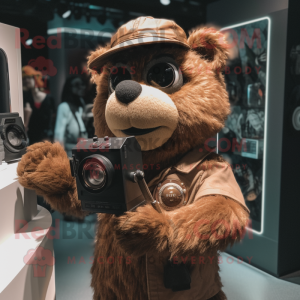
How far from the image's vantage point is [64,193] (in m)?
1.15

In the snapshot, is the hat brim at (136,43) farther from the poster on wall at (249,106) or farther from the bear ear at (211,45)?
the poster on wall at (249,106)

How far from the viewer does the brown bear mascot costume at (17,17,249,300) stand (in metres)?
0.96

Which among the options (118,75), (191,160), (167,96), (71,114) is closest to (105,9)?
(71,114)

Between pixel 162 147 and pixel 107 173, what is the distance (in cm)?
31

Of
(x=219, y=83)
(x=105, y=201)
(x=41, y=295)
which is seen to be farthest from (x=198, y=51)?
(x=41, y=295)

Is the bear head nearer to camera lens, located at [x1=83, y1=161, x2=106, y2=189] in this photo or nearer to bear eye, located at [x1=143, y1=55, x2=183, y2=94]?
bear eye, located at [x1=143, y1=55, x2=183, y2=94]

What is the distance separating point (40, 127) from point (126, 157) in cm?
143

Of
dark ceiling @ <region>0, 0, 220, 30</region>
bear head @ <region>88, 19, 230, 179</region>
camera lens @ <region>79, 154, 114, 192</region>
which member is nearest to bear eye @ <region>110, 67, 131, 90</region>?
bear head @ <region>88, 19, 230, 179</region>

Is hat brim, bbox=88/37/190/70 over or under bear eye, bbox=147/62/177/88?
A: over

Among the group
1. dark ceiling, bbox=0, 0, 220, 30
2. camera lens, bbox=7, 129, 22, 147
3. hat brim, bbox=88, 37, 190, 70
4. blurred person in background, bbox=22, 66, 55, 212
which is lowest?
camera lens, bbox=7, 129, 22, 147

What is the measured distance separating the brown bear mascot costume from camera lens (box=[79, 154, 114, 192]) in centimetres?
17

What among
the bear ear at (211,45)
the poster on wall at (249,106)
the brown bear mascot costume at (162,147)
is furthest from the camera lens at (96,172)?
the poster on wall at (249,106)

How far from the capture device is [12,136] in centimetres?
138

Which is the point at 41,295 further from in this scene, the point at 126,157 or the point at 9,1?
the point at 9,1
